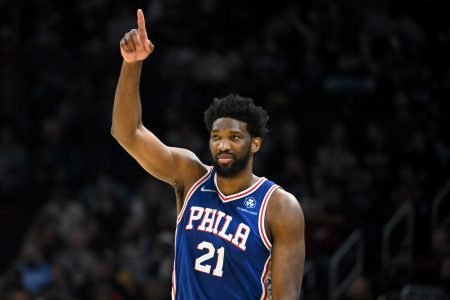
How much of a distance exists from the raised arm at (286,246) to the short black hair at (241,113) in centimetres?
42

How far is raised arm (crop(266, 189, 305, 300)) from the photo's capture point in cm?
483

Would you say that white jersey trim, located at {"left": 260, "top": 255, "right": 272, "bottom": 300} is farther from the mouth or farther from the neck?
the mouth

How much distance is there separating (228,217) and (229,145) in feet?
1.36

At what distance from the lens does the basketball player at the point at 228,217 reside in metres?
4.84

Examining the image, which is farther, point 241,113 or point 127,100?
point 241,113

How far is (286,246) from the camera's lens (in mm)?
4891

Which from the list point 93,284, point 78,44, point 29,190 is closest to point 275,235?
point 93,284

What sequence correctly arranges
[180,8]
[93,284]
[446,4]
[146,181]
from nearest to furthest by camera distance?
[93,284] < [446,4] < [146,181] < [180,8]

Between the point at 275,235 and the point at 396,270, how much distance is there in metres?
5.19

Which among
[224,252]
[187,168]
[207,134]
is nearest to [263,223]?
[224,252]

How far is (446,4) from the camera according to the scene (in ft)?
38.1

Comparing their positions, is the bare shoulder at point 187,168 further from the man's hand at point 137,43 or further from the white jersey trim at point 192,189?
the man's hand at point 137,43

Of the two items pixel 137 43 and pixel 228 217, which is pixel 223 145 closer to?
pixel 228 217

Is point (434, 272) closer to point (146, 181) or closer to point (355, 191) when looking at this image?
point (355, 191)
